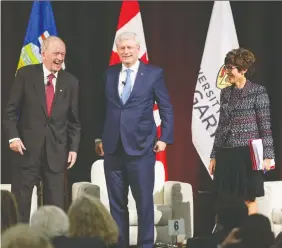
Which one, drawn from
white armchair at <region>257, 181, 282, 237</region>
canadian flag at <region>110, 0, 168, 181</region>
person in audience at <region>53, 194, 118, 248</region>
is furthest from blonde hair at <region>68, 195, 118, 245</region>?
canadian flag at <region>110, 0, 168, 181</region>

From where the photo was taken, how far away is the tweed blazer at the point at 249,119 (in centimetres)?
557

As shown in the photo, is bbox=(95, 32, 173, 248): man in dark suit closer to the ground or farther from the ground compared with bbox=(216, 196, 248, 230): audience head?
farther from the ground

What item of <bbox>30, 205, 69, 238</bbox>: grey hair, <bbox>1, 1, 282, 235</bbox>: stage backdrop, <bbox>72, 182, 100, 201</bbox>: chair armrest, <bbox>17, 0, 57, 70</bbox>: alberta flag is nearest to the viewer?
<bbox>30, 205, 69, 238</bbox>: grey hair

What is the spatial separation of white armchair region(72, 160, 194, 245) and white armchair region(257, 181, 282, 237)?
617mm

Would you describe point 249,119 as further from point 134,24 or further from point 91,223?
point 134,24

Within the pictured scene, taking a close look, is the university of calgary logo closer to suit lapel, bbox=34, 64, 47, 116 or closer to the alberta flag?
the alberta flag

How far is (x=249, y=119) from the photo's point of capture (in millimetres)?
5598

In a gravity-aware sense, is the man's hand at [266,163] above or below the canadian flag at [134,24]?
below

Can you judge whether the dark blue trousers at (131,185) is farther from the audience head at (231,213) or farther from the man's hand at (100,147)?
the audience head at (231,213)

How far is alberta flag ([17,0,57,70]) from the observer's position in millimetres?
7449

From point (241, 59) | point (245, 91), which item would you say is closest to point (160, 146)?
point (245, 91)

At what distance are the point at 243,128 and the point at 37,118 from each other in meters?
1.40

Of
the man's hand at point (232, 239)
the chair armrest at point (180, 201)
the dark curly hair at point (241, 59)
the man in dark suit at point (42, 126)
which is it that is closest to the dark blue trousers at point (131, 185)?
the man in dark suit at point (42, 126)

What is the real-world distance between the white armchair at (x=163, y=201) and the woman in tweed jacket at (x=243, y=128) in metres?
1.09
